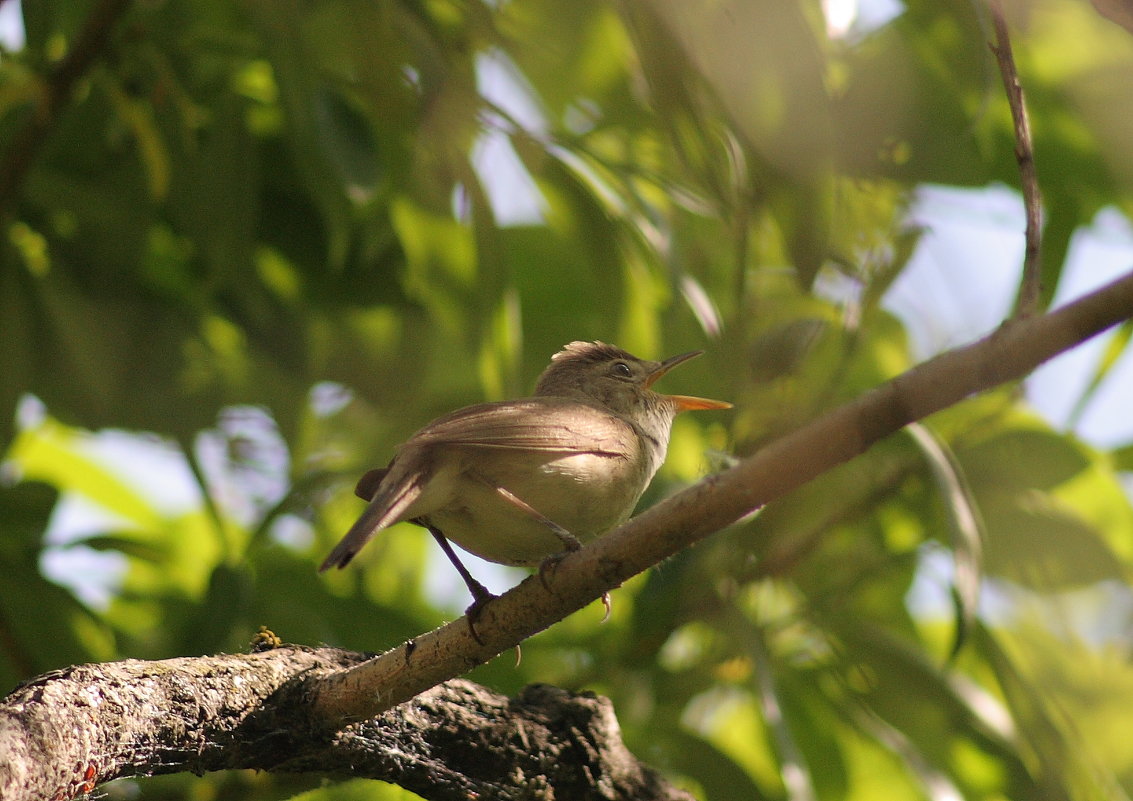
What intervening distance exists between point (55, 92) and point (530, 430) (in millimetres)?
2241

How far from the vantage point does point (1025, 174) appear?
2.15m

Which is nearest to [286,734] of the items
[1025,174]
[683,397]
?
[1025,174]

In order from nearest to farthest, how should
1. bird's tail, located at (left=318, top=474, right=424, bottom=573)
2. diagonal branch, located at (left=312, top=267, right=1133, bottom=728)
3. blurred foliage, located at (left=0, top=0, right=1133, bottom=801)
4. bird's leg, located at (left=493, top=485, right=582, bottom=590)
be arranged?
diagonal branch, located at (left=312, top=267, right=1133, bottom=728), bird's tail, located at (left=318, top=474, right=424, bottom=573), bird's leg, located at (left=493, top=485, right=582, bottom=590), blurred foliage, located at (left=0, top=0, right=1133, bottom=801)

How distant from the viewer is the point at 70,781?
174cm

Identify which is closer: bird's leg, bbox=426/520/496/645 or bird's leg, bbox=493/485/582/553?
bird's leg, bbox=426/520/496/645

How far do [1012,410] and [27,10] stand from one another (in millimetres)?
3822

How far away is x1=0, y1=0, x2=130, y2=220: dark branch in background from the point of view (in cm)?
386

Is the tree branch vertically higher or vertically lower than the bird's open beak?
higher

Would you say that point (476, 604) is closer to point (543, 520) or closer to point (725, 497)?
point (543, 520)

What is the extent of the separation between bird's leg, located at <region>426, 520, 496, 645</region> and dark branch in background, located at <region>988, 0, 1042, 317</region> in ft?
3.91

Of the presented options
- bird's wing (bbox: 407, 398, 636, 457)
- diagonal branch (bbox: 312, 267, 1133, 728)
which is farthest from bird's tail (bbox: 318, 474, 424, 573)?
diagonal branch (bbox: 312, 267, 1133, 728)

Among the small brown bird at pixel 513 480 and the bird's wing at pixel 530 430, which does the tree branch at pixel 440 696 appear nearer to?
the small brown bird at pixel 513 480

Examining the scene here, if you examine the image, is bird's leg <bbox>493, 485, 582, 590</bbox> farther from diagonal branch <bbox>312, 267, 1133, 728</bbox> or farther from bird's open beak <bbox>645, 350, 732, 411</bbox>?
bird's open beak <bbox>645, 350, 732, 411</bbox>

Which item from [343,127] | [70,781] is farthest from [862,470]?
[70,781]
